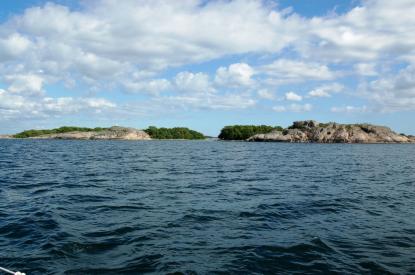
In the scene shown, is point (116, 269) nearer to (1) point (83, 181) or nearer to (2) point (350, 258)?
(2) point (350, 258)

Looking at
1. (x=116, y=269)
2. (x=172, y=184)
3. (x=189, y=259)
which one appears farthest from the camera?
(x=172, y=184)

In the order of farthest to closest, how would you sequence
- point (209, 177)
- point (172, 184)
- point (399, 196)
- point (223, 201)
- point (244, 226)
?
point (209, 177) < point (172, 184) < point (399, 196) < point (223, 201) < point (244, 226)

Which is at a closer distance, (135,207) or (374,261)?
(374,261)

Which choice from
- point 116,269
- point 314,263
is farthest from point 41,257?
point 314,263

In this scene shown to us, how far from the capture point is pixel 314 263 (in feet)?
45.2

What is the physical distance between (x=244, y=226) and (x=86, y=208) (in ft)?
31.7

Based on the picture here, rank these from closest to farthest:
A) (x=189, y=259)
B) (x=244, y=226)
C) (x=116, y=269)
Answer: (x=116, y=269), (x=189, y=259), (x=244, y=226)

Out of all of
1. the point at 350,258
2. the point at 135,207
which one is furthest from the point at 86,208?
the point at 350,258

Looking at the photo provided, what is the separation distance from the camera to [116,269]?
→ 1270cm

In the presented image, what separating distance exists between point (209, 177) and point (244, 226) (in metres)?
19.6

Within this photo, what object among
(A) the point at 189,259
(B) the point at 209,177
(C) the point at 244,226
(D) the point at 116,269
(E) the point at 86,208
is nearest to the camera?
(D) the point at 116,269

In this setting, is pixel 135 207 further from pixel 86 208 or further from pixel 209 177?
pixel 209 177

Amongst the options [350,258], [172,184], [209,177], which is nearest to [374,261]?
[350,258]

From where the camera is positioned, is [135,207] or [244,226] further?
[135,207]
